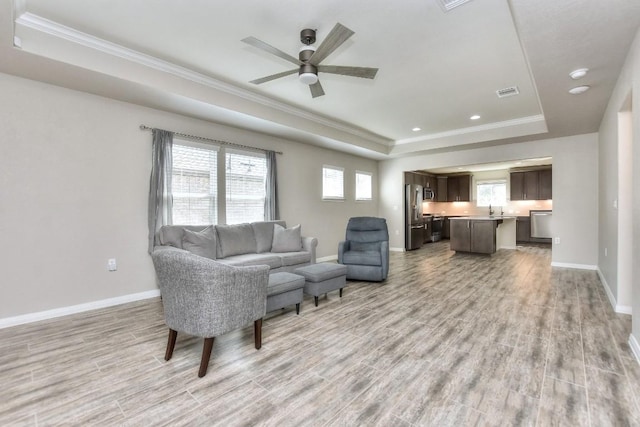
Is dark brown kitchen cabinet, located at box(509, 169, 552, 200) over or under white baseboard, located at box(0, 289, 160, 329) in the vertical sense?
over

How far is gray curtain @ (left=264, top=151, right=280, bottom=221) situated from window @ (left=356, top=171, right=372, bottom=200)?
3.00m

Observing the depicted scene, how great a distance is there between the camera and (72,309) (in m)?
3.44

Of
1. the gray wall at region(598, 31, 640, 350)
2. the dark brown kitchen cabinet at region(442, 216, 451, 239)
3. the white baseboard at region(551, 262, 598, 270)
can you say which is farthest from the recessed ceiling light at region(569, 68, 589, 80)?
the dark brown kitchen cabinet at region(442, 216, 451, 239)

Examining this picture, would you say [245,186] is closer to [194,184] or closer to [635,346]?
[194,184]

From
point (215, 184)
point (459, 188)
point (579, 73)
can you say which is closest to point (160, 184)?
point (215, 184)

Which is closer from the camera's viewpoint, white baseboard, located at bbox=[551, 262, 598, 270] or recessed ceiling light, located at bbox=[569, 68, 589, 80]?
recessed ceiling light, located at bbox=[569, 68, 589, 80]

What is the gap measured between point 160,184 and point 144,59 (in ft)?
5.10

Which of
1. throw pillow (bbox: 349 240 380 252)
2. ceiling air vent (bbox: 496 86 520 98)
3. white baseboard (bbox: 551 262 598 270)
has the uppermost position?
ceiling air vent (bbox: 496 86 520 98)

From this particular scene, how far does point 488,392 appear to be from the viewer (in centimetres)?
191

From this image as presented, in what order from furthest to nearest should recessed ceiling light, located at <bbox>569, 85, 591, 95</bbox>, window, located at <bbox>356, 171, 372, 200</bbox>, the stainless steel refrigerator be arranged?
the stainless steel refrigerator → window, located at <bbox>356, 171, 372, 200</bbox> → recessed ceiling light, located at <bbox>569, 85, 591, 95</bbox>

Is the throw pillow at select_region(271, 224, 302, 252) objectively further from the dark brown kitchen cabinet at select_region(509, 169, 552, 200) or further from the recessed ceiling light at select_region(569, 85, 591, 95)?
the dark brown kitchen cabinet at select_region(509, 169, 552, 200)

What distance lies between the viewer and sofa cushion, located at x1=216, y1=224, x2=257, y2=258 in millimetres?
4340

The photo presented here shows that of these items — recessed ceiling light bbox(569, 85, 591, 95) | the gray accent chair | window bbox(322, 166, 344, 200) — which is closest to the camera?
recessed ceiling light bbox(569, 85, 591, 95)

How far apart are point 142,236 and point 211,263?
2546 millimetres
